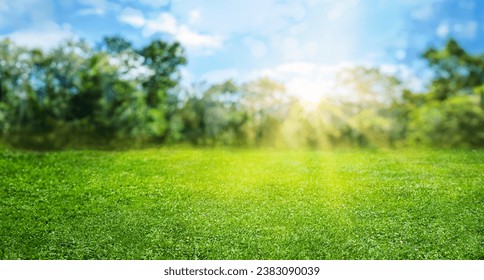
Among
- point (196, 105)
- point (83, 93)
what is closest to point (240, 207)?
point (196, 105)

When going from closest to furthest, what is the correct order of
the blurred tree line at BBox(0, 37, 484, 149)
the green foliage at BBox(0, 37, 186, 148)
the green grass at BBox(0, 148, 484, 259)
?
the green grass at BBox(0, 148, 484, 259) < the blurred tree line at BBox(0, 37, 484, 149) < the green foliage at BBox(0, 37, 186, 148)

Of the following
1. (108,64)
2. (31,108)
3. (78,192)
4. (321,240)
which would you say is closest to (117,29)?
(108,64)

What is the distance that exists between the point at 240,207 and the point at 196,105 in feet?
17.3

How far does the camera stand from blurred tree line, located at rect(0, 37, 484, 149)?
938cm

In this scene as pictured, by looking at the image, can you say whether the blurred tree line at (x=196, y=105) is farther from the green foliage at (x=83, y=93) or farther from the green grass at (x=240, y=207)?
the green grass at (x=240, y=207)

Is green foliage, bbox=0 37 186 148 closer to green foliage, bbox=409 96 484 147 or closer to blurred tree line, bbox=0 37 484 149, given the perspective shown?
blurred tree line, bbox=0 37 484 149

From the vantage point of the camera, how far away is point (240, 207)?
279 inches

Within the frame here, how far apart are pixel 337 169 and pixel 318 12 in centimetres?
282

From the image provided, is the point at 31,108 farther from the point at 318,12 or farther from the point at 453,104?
the point at 453,104

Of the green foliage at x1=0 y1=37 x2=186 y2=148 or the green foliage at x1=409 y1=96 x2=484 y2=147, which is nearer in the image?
the green foliage at x1=409 y1=96 x2=484 y2=147

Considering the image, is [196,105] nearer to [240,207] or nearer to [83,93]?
[83,93]

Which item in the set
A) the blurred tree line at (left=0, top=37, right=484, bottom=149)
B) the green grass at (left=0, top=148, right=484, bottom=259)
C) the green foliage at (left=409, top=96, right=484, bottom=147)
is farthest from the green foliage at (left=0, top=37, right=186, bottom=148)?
the green foliage at (left=409, top=96, right=484, bottom=147)

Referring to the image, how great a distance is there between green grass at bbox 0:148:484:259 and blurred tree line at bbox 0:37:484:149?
964mm

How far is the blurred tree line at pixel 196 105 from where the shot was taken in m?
9.38
